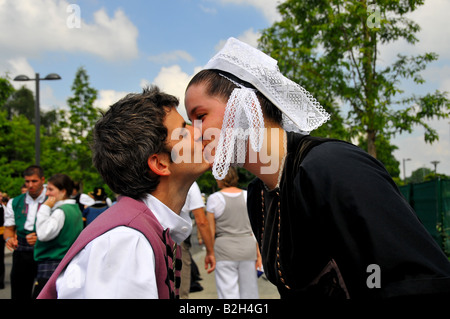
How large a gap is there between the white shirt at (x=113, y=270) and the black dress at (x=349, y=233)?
0.57 meters

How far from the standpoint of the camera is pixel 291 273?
5.55ft

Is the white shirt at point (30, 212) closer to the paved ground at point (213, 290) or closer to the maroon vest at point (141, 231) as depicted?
the paved ground at point (213, 290)

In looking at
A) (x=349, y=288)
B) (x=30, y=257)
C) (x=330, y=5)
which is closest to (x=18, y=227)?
(x=30, y=257)

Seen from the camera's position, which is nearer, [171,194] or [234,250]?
[171,194]

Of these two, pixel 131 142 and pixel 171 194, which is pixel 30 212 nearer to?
pixel 171 194

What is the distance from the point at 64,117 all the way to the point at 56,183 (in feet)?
89.5

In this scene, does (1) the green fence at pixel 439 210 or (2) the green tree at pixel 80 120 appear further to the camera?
(2) the green tree at pixel 80 120

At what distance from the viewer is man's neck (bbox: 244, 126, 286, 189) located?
6.16 ft

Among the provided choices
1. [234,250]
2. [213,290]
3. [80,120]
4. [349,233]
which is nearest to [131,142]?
[349,233]

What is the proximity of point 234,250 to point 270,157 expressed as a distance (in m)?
3.68

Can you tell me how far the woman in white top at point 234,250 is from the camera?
17.6 ft

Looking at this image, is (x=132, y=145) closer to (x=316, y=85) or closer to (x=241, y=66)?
(x=241, y=66)

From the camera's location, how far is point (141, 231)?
4.59 feet

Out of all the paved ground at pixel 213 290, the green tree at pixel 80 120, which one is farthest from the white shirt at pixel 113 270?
the green tree at pixel 80 120
